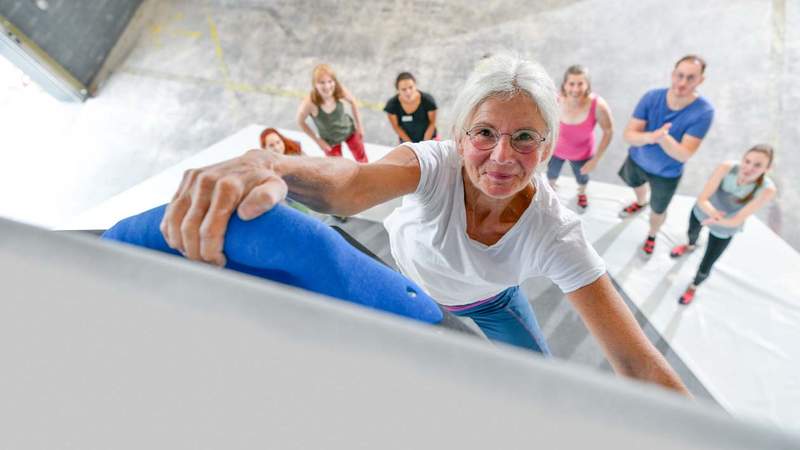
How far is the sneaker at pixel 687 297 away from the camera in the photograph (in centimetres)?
321

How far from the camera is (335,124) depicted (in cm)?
388

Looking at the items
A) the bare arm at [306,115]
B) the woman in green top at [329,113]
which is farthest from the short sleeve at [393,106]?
the bare arm at [306,115]

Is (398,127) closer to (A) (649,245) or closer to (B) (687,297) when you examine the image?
(A) (649,245)

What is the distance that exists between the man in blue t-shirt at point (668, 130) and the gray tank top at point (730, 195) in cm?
26

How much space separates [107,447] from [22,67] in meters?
8.38

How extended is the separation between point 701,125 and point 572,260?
2149 mm

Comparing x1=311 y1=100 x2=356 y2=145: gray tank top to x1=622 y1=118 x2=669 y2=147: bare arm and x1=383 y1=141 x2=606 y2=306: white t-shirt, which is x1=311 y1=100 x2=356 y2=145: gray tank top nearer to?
x1=622 y1=118 x2=669 y2=147: bare arm

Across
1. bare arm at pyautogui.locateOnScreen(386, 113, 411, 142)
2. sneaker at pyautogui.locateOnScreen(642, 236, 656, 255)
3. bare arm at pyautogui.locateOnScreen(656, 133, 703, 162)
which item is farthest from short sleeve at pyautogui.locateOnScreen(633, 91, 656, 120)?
bare arm at pyautogui.locateOnScreen(386, 113, 411, 142)

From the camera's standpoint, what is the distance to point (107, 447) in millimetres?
284

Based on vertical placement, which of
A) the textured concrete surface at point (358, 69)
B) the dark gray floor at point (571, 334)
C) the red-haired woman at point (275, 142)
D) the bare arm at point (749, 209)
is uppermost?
the textured concrete surface at point (358, 69)

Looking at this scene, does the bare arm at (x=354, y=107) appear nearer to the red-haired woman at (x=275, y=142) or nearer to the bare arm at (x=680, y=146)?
the red-haired woman at (x=275, y=142)

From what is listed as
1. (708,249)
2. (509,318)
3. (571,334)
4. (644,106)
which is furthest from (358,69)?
(509,318)

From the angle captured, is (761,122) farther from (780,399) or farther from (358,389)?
(358,389)

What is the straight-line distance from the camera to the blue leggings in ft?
6.42
